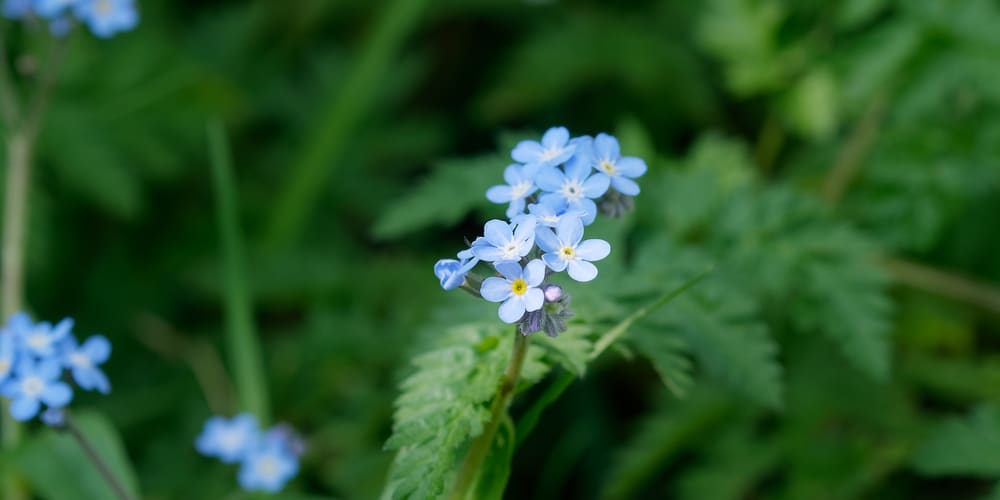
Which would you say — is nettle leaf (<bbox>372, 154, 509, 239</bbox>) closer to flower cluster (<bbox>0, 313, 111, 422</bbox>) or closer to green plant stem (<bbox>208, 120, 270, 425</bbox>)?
green plant stem (<bbox>208, 120, 270, 425</bbox>)

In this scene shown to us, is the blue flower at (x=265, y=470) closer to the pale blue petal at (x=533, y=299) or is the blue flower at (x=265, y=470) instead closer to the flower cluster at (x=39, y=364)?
the flower cluster at (x=39, y=364)

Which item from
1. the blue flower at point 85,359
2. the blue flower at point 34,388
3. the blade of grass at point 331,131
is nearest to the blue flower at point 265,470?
the blue flower at point 85,359

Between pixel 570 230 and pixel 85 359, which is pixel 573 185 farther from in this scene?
pixel 85 359

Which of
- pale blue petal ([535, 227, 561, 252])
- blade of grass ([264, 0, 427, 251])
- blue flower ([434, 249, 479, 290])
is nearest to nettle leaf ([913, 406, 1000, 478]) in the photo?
pale blue petal ([535, 227, 561, 252])

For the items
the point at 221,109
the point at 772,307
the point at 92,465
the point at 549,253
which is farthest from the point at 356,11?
the point at 549,253

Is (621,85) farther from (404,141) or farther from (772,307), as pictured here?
(772,307)

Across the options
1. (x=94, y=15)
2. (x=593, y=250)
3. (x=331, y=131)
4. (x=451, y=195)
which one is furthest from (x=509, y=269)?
(x=331, y=131)
